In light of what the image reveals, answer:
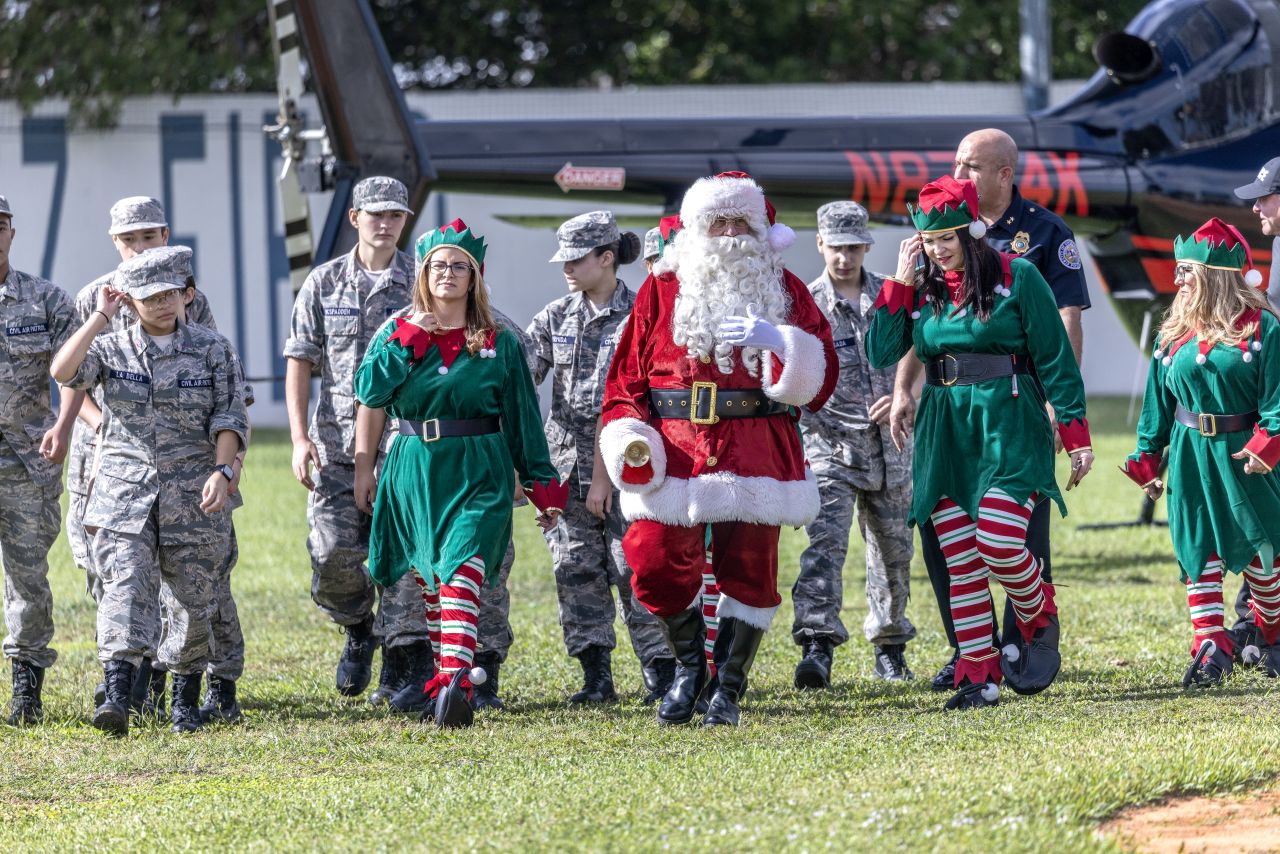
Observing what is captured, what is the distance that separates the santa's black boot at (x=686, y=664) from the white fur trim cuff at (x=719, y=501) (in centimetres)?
39

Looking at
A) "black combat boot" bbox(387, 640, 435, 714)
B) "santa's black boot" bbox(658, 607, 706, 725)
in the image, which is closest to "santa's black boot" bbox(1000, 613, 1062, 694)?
"santa's black boot" bbox(658, 607, 706, 725)

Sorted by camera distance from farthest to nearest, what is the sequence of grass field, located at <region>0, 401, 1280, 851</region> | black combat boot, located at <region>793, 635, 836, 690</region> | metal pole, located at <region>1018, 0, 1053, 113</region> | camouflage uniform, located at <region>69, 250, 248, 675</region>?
1. metal pole, located at <region>1018, 0, 1053, 113</region>
2. black combat boot, located at <region>793, 635, 836, 690</region>
3. camouflage uniform, located at <region>69, 250, 248, 675</region>
4. grass field, located at <region>0, 401, 1280, 851</region>

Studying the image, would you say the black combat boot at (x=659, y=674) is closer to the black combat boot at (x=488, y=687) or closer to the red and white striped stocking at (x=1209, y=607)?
the black combat boot at (x=488, y=687)

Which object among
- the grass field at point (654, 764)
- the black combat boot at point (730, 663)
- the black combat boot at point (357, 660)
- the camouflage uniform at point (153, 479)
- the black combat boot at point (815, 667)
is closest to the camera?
the grass field at point (654, 764)

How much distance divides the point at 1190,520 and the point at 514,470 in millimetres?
2582

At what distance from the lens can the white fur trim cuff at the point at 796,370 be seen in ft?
18.4

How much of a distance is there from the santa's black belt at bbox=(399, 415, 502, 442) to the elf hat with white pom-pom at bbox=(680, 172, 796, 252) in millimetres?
1029

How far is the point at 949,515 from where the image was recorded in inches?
237

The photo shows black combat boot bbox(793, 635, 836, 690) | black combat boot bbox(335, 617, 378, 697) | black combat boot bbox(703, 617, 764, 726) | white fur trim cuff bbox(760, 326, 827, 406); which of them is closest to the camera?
white fur trim cuff bbox(760, 326, 827, 406)

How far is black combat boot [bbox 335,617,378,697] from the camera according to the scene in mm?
6934

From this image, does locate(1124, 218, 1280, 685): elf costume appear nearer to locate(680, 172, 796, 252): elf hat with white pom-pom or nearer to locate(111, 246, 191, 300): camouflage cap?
locate(680, 172, 796, 252): elf hat with white pom-pom

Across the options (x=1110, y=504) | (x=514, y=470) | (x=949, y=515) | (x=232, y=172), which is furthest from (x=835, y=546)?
(x=232, y=172)

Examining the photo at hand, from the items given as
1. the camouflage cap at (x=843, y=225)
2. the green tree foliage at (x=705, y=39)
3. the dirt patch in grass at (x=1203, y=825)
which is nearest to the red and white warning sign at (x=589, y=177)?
the camouflage cap at (x=843, y=225)

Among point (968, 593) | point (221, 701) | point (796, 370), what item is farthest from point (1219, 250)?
point (221, 701)
